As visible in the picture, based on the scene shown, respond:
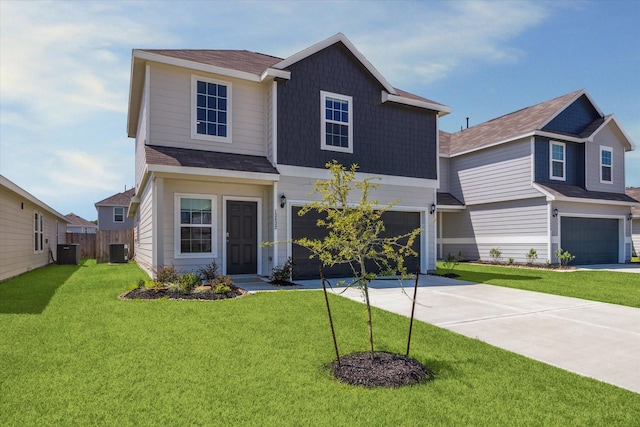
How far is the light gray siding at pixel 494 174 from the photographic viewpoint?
16531 millimetres

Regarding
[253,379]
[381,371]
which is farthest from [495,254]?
[253,379]

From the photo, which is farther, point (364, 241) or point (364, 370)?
point (364, 241)

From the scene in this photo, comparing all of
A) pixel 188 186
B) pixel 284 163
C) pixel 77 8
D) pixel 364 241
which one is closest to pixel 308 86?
pixel 284 163

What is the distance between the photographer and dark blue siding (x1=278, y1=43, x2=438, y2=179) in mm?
10969

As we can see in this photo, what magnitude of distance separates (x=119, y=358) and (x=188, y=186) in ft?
21.8

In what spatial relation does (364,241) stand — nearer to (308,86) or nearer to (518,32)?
(308,86)

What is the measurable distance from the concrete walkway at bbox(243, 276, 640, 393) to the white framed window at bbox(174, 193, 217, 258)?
2.14m

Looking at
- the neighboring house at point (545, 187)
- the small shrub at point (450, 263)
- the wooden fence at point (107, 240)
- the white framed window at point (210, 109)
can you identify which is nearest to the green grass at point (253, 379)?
the white framed window at point (210, 109)

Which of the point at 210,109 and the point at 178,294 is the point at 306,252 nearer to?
the point at 178,294

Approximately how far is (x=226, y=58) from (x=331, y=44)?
3275 millimetres

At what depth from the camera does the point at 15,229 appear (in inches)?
468

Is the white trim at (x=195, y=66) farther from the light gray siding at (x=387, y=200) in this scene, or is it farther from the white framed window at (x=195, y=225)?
the white framed window at (x=195, y=225)

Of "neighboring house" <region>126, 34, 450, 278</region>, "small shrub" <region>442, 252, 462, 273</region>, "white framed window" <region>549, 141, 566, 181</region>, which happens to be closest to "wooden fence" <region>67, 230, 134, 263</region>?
"neighboring house" <region>126, 34, 450, 278</region>

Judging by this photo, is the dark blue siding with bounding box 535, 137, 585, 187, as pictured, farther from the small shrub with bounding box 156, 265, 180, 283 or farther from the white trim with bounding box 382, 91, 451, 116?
the small shrub with bounding box 156, 265, 180, 283
